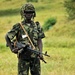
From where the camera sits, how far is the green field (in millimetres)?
13414

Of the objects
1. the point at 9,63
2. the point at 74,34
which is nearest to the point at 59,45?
the point at 74,34

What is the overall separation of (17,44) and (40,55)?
20.1 inches

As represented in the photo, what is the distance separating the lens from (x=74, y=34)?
2764 cm

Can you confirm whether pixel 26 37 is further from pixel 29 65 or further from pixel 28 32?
Answer: pixel 29 65

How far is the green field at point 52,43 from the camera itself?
1341 centimetres

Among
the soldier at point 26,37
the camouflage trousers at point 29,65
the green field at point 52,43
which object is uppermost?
the soldier at point 26,37

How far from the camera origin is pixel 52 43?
22.8 meters

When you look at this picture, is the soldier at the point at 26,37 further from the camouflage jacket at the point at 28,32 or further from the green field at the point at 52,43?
the green field at the point at 52,43

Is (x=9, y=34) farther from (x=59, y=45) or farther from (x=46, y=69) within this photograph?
(x=59, y=45)

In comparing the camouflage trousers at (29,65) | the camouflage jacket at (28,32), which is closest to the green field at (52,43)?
the camouflage trousers at (29,65)

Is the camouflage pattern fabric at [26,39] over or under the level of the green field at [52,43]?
over

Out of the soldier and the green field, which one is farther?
the green field

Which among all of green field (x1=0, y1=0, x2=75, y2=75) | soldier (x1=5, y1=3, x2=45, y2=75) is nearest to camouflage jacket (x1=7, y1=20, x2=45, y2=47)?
soldier (x1=5, y1=3, x2=45, y2=75)

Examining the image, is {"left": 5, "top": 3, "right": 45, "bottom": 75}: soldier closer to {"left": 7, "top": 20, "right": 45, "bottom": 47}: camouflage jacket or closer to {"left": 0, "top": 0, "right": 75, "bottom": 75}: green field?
{"left": 7, "top": 20, "right": 45, "bottom": 47}: camouflage jacket
